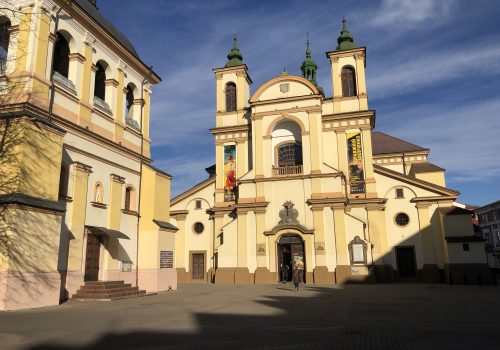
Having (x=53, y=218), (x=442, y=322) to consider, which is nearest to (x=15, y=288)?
(x=53, y=218)

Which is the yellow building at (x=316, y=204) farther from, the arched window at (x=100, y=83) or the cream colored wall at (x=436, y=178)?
the arched window at (x=100, y=83)

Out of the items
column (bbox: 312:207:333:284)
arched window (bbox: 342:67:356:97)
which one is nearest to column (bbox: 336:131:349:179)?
arched window (bbox: 342:67:356:97)

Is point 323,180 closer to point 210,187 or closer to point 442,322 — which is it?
point 210,187

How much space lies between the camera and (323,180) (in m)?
29.0

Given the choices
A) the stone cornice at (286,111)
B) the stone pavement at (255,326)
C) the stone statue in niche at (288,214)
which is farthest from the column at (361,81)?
the stone pavement at (255,326)

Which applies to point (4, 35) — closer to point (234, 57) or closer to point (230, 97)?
point (230, 97)

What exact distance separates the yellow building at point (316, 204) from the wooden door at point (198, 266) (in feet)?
0.26

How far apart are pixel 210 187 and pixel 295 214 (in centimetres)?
841

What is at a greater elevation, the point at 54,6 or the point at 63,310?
the point at 54,6

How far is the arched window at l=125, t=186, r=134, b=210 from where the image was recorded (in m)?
21.3

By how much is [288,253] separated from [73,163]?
16488 mm

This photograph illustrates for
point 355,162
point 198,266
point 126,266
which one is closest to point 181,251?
point 198,266

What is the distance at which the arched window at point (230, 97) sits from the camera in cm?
3550

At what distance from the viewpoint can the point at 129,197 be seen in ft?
70.8
